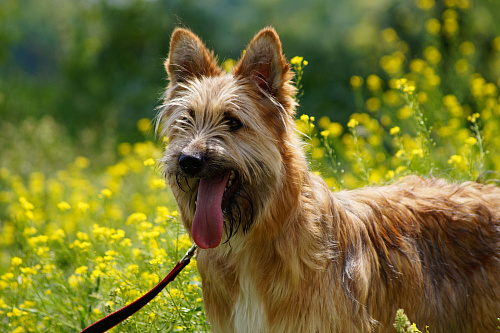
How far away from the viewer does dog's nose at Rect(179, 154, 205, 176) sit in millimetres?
3121

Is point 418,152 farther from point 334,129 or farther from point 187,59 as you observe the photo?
point 187,59

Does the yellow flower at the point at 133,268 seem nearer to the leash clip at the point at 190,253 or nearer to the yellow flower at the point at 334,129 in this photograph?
the leash clip at the point at 190,253

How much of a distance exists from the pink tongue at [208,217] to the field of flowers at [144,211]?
813mm

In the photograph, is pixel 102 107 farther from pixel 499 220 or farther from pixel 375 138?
pixel 499 220

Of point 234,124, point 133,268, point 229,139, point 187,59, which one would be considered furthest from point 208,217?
point 133,268

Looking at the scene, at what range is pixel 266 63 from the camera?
347 cm

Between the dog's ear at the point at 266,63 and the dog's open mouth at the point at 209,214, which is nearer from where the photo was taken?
the dog's open mouth at the point at 209,214

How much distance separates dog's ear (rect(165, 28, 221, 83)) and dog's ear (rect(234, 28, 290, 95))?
0.25 meters

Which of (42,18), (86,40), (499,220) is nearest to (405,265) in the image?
(499,220)

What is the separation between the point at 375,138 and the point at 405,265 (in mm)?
3214

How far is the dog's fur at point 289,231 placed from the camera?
3.27 meters

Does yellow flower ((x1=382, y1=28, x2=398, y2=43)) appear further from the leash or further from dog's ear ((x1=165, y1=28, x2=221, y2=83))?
the leash

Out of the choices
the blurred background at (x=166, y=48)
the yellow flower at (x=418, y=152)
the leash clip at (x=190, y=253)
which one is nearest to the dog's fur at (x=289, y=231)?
the leash clip at (x=190, y=253)

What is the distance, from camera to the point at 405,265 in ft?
11.9
